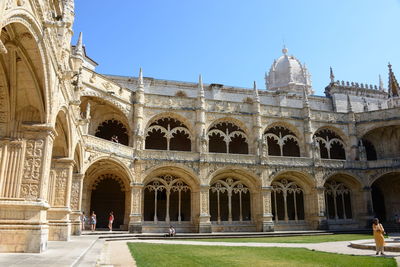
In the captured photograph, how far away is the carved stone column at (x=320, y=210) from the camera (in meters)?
29.0

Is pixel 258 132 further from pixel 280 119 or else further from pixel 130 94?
pixel 130 94

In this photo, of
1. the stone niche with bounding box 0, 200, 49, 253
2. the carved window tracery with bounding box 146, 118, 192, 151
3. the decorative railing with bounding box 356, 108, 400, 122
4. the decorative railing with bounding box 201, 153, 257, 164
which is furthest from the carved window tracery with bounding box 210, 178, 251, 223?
the stone niche with bounding box 0, 200, 49, 253

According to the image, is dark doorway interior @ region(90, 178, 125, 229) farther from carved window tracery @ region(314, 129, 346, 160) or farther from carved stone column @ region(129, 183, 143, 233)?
carved window tracery @ region(314, 129, 346, 160)

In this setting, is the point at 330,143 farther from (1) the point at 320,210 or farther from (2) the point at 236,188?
(2) the point at 236,188

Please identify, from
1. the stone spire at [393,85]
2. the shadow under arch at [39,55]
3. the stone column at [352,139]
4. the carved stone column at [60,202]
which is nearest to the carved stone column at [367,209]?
the stone column at [352,139]

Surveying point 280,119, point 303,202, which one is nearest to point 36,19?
point 280,119

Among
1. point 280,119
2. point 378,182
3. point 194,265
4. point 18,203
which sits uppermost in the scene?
point 280,119

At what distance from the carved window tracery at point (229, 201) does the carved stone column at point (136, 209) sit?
5966mm

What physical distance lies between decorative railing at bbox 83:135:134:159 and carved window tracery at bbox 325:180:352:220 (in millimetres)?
18184

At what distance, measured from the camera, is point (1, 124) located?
10.8 m

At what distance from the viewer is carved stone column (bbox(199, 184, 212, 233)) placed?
26.3 m

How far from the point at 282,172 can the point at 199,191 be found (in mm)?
7534

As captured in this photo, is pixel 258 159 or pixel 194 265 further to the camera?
pixel 258 159

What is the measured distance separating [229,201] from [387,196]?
53.3ft
